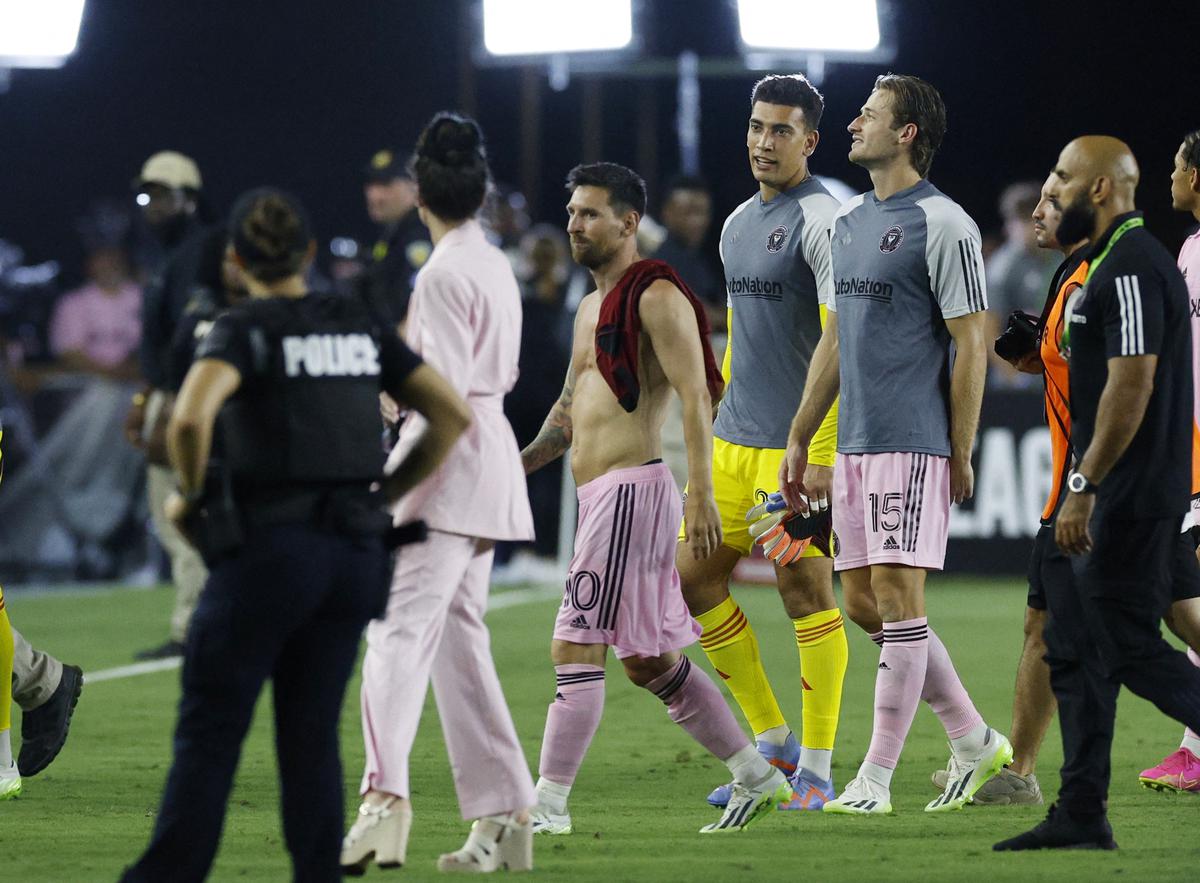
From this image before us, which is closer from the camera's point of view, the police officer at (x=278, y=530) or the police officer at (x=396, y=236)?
the police officer at (x=278, y=530)

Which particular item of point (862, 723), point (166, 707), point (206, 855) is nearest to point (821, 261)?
point (862, 723)

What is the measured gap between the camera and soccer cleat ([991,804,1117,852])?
19.2 ft

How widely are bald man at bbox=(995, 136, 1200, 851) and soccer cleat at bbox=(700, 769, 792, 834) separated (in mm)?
892

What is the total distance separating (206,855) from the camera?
4777 mm

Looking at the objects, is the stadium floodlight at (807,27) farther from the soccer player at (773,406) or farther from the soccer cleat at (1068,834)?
the soccer cleat at (1068,834)

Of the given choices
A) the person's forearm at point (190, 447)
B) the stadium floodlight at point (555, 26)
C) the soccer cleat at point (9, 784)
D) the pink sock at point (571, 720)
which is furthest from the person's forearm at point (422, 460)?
the stadium floodlight at point (555, 26)

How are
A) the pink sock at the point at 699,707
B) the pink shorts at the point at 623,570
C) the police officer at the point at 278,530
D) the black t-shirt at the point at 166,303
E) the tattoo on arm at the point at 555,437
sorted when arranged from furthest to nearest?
the black t-shirt at the point at 166,303, the tattoo on arm at the point at 555,437, the pink sock at the point at 699,707, the pink shorts at the point at 623,570, the police officer at the point at 278,530

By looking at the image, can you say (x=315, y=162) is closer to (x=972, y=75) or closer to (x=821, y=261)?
(x=972, y=75)

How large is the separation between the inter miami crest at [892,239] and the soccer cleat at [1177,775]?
214 cm

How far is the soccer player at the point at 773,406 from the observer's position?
7.17 meters

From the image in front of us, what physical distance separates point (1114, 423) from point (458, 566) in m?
1.88

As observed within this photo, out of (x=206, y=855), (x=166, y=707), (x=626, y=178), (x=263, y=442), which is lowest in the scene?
(x=166, y=707)

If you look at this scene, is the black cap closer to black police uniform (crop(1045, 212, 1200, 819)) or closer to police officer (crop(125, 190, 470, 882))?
black police uniform (crop(1045, 212, 1200, 819))

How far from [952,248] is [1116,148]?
905mm
